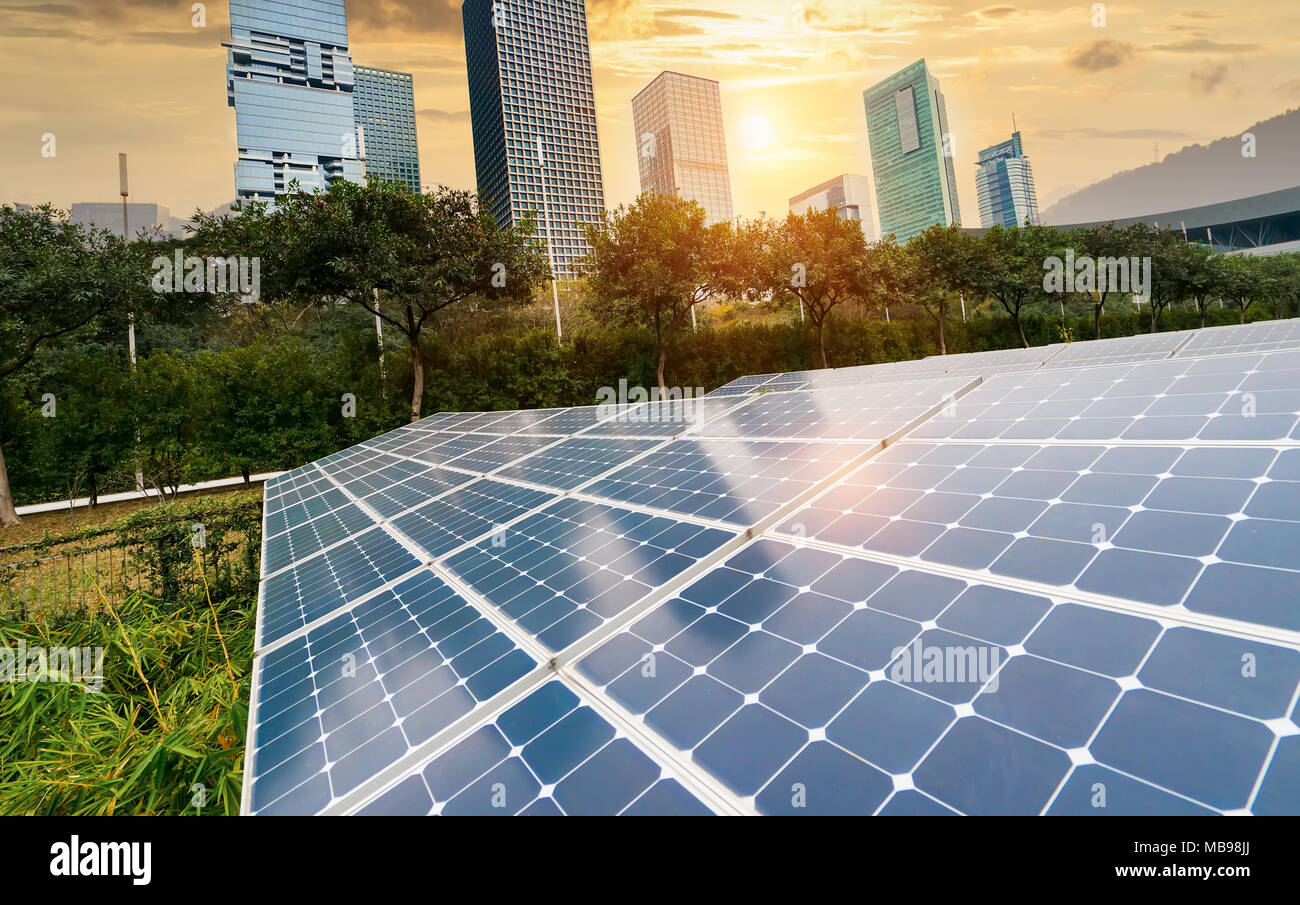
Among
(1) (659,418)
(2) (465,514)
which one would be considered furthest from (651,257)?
(2) (465,514)

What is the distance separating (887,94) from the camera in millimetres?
193875

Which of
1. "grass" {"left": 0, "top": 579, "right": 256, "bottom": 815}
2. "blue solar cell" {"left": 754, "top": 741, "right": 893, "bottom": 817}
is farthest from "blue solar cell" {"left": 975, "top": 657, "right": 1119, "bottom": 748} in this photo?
"grass" {"left": 0, "top": 579, "right": 256, "bottom": 815}

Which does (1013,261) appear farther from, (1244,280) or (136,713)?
(136,713)

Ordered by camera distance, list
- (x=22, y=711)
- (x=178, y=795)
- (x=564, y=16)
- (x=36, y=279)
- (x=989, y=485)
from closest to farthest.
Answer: (x=989, y=485)
(x=178, y=795)
(x=22, y=711)
(x=36, y=279)
(x=564, y=16)

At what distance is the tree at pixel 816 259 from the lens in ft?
109

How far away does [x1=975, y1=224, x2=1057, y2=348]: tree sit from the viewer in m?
40.0

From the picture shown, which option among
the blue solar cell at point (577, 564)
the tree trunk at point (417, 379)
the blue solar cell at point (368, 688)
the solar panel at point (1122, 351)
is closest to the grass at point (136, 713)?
the blue solar cell at point (368, 688)

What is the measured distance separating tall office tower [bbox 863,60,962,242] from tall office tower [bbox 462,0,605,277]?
108 metres

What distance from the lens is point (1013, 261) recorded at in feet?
135

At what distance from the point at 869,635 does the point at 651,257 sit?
2733 cm

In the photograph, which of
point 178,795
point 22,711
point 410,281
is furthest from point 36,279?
point 178,795

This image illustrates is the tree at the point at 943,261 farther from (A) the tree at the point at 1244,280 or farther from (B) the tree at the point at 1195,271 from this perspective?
(A) the tree at the point at 1244,280
